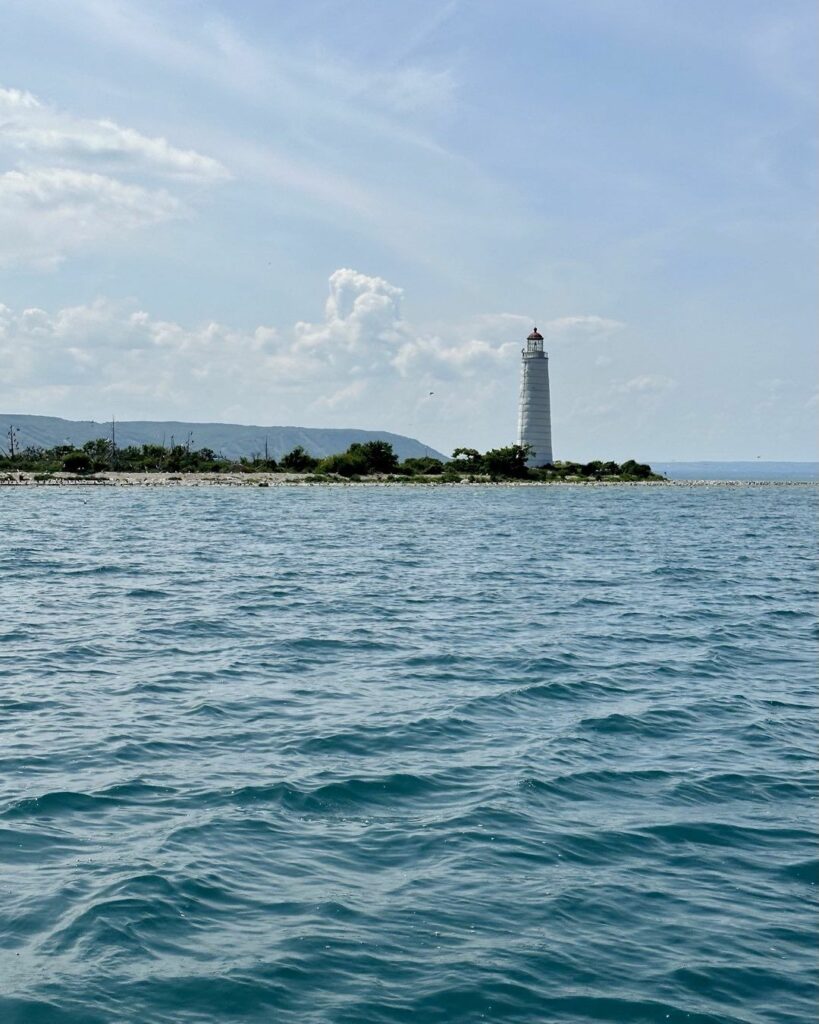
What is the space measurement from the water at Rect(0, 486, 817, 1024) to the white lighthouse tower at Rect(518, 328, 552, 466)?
4786 inches

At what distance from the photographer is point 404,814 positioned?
1239cm

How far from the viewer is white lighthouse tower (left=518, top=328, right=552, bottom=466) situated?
151 metres

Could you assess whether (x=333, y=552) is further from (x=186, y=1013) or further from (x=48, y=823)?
(x=186, y=1013)

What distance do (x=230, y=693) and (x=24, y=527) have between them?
5076 centimetres

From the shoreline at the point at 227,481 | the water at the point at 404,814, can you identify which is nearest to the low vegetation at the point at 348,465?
the shoreline at the point at 227,481

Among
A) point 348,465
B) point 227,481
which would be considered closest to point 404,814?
point 227,481

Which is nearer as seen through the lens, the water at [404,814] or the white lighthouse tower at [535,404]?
the water at [404,814]

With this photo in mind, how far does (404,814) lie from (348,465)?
137739mm

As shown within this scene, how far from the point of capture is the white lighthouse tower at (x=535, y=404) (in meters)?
151

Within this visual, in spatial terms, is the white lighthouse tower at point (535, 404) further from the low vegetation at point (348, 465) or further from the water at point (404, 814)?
the water at point (404, 814)

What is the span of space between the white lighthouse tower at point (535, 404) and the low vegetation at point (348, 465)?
208 centimetres

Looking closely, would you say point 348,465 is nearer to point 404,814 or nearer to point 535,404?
point 535,404

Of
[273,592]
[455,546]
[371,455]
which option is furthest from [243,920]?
[371,455]

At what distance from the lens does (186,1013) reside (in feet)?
26.1
